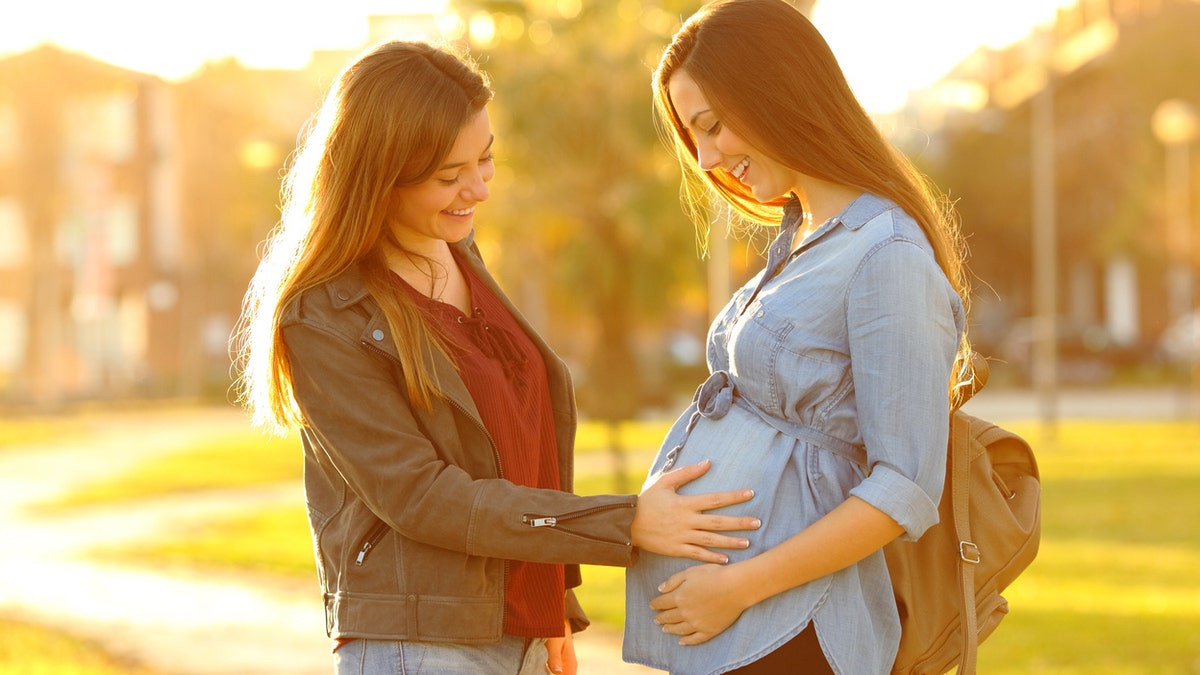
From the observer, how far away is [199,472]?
20.5m

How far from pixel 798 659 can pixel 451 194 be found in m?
1.08

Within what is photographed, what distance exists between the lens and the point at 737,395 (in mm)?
2717

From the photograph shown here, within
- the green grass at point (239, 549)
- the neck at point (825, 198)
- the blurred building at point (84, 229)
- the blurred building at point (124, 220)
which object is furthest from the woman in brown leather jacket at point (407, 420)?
the blurred building at point (84, 229)

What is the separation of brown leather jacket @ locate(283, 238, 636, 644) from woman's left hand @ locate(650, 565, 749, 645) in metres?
0.13

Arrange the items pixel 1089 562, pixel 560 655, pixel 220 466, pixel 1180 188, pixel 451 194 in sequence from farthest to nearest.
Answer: pixel 1180 188
pixel 220 466
pixel 1089 562
pixel 560 655
pixel 451 194

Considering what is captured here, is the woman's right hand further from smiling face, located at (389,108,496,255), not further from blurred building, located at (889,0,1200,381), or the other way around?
blurred building, located at (889,0,1200,381)

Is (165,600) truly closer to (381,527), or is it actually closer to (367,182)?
(381,527)

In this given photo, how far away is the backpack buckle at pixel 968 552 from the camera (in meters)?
2.60

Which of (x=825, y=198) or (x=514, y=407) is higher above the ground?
(x=825, y=198)

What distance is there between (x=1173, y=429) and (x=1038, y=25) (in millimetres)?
32937

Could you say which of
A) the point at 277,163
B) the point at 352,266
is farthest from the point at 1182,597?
the point at 277,163

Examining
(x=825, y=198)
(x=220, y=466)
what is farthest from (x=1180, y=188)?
(x=825, y=198)

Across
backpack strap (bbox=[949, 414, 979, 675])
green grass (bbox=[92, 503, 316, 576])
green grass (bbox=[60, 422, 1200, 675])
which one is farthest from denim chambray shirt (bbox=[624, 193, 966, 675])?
green grass (bbox=[92, 503, 316, 576])

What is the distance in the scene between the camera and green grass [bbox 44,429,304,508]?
18.0 m
